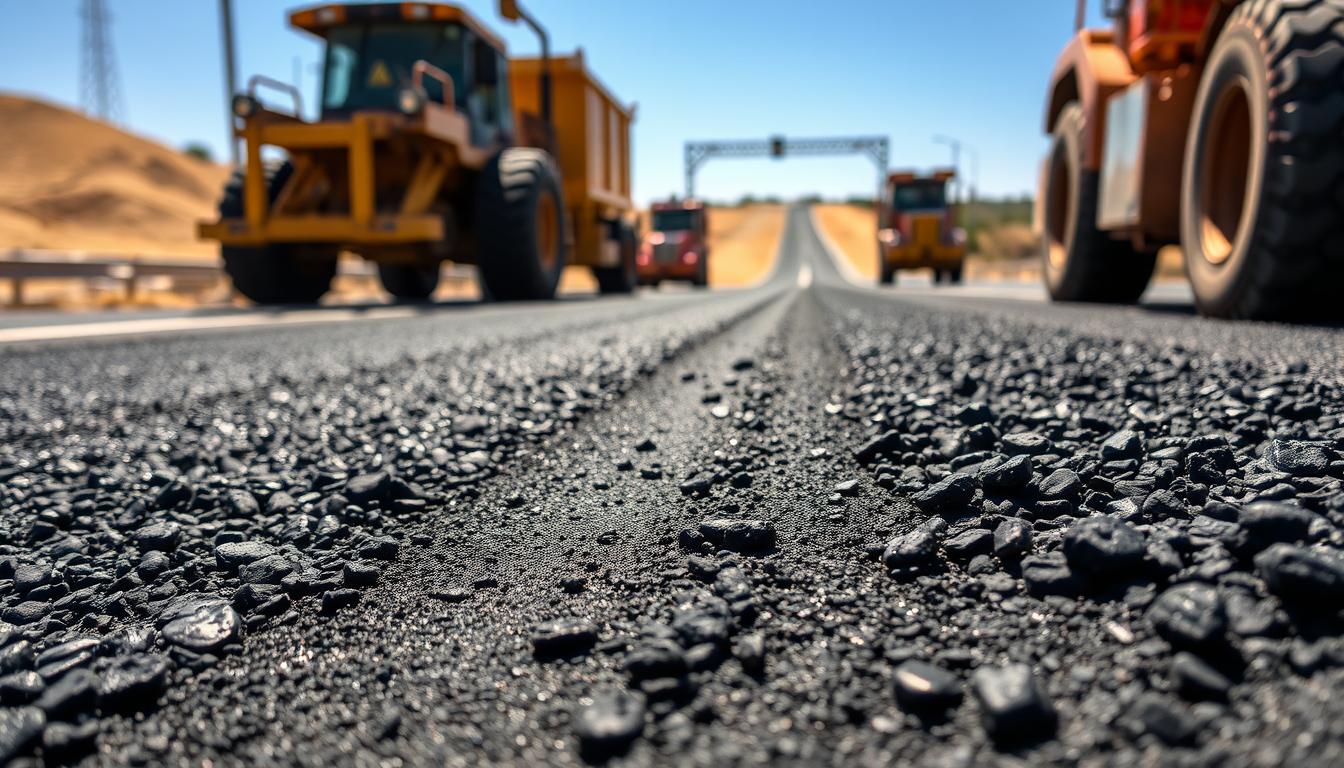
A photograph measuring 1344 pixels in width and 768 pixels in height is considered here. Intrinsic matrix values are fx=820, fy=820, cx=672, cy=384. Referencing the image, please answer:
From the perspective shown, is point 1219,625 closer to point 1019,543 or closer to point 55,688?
point 1019,543

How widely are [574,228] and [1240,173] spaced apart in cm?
933

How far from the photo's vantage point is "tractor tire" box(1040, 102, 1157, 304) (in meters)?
6.15

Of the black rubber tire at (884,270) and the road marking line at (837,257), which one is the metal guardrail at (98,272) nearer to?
the black rubber tire at (884,270)

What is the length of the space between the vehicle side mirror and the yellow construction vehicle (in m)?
0.02

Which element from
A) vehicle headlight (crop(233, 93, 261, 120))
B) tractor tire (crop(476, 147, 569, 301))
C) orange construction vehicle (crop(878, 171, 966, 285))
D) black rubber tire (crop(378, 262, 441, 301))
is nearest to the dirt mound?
black rubber tire (crop(378, 262, 441, 301))

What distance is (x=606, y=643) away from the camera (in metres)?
1.03

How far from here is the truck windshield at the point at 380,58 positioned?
8.34 metres

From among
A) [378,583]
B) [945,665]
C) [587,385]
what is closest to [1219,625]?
[945,665]

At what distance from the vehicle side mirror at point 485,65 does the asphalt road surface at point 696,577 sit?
6809 millimetres

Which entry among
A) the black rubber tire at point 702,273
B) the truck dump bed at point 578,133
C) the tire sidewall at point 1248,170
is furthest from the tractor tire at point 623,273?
the tire sidewall at point 1248,170

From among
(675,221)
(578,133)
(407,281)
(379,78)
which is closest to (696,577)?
(379,78)

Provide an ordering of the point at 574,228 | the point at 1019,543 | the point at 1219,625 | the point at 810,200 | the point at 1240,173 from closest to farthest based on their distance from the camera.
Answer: the point at 1219,625, the point at 1019,543, the point at 1240,173, the point at 574,228, the point at 810,200

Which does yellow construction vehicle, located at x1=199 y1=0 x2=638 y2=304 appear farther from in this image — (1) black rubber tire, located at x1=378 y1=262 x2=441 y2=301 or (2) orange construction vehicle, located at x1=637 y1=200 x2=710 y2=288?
(2) orange construction vehicle, located at x1=637 y1=200 x2=710 y2=288

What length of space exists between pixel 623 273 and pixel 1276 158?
12.0 m
